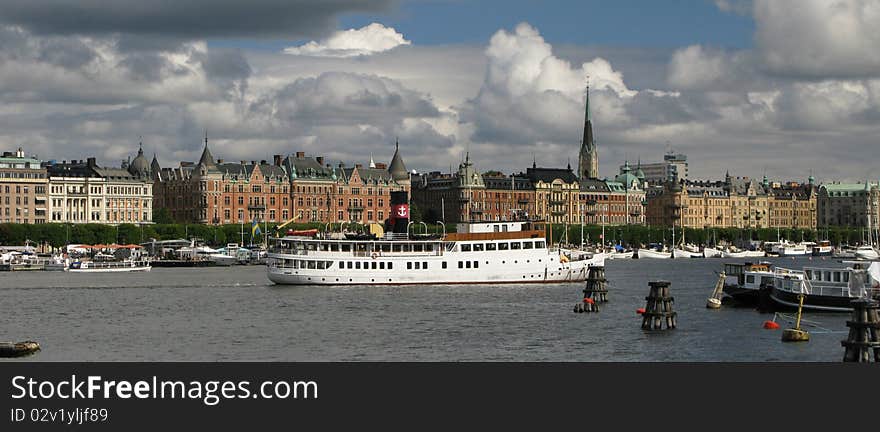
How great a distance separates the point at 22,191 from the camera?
177 metres

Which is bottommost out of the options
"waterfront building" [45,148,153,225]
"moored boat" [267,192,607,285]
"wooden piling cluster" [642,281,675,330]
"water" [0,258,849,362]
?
"water" [0,258,849,362]

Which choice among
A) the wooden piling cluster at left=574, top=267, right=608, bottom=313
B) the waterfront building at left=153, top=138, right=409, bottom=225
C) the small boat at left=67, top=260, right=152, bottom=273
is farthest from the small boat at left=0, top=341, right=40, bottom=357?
the waterfront building at left=153, top=138, right=409, bottom=225

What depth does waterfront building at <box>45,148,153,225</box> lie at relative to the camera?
596ft

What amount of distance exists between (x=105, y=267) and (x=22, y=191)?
180ft

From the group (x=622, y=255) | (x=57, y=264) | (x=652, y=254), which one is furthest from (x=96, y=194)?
(x=652, y=254)

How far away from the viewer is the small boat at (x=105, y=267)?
4970 inches

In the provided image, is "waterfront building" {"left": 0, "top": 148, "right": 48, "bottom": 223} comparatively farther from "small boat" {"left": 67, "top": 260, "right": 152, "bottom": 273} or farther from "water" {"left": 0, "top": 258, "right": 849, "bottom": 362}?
"water" {"left": 0, "top": 258, "right": 849, "bottom": 362}

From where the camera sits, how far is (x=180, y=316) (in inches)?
2579

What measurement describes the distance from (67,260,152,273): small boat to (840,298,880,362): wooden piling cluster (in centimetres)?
9687

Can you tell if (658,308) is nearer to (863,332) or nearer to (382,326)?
(382,326)

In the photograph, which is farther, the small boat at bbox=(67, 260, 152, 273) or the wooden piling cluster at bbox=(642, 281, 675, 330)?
the small boat at bbox=(67, 260, 152, 273)
